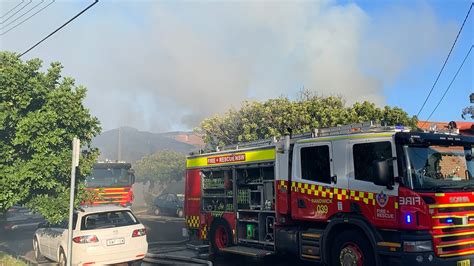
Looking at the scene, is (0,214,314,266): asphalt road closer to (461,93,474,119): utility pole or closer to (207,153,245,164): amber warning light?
(207,153,245,164): amber warning light

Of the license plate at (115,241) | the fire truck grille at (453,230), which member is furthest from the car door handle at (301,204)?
the license plate at (115,241)

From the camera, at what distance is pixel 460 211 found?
7160 millimetres

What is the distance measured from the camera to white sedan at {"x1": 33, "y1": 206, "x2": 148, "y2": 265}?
9.18 metres

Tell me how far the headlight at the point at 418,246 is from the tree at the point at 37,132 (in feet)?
23.9

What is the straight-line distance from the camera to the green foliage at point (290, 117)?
21.5 meters

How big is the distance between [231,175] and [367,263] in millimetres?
4544

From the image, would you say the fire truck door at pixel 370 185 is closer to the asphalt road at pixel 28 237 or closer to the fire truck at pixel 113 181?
the asphalt road at pixel 28 237

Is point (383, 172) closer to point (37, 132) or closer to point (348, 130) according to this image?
point (348, 130)

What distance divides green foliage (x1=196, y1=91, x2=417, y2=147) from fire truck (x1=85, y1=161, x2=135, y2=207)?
20.7 feet

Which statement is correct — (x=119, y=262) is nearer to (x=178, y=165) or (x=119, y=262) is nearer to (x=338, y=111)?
(x=338, y=111)

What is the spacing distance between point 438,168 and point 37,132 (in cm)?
798

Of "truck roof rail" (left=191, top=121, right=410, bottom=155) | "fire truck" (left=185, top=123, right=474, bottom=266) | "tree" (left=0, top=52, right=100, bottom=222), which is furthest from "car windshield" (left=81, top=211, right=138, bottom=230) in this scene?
"truck roof rail" (left=191, top=121, right=410, bottom=155)

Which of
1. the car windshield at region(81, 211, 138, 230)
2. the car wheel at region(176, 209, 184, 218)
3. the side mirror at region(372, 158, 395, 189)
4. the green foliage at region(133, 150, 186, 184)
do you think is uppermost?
the green foliage at region(133, 150, 186, 184)

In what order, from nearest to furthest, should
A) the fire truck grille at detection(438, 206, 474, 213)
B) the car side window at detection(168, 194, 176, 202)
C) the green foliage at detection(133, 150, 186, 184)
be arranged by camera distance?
the fire truck grille at detection(438, 206, 474, 213)
the car side window at detection(168, 194, 176, 202)
the green foliage at detection(133, 150, 186, 184)
